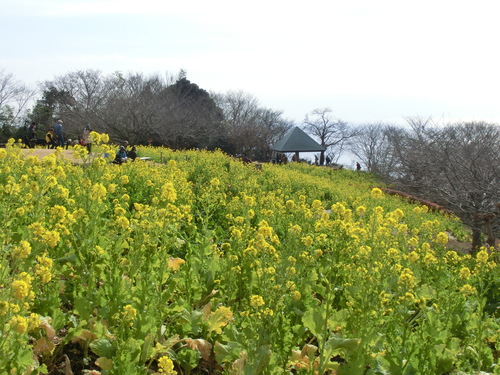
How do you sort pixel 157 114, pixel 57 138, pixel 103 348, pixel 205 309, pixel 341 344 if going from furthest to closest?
pixel 157 114, pixel 57 138, pixel 205 309, pixel 341 344, pixel 103 348

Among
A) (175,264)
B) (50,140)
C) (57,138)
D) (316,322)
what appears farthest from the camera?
(50,140)

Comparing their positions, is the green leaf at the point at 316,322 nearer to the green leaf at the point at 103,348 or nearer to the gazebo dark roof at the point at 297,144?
the green leaf at the point at 103,348

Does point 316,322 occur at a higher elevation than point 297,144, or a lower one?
lower

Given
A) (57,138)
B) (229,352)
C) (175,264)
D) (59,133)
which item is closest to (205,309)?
(229,352)

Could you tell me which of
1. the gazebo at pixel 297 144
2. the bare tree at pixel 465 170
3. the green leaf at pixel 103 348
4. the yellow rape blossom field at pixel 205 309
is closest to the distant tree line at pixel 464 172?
the bare tree at pixel 465 170

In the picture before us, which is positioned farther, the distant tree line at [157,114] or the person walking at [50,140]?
the distant tree line at [157,114]

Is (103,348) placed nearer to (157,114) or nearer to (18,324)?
(18,324)

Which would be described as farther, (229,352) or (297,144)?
(297,144)

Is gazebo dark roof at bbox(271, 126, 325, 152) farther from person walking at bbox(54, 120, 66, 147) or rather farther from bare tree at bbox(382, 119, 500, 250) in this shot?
person walking at bbox(54, 120, 66, 147)

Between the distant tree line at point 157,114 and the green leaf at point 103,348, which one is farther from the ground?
the distant tree line at point 157,114

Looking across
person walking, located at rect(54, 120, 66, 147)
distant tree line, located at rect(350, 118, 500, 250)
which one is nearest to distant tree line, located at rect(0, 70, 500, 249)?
distant tree line, located at rect(350, 118, 500, 250)

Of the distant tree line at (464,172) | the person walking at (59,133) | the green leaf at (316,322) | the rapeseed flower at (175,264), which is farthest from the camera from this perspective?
the person walking at (59,133)

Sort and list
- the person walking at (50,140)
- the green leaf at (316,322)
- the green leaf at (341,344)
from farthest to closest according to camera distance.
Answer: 1. the person walking at (50,140)
2. the green leaf at (316,322)
3. the green leaf at (341,344)

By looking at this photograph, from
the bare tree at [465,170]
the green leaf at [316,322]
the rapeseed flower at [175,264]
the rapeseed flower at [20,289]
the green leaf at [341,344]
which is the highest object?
the bare tree at [465,170]
